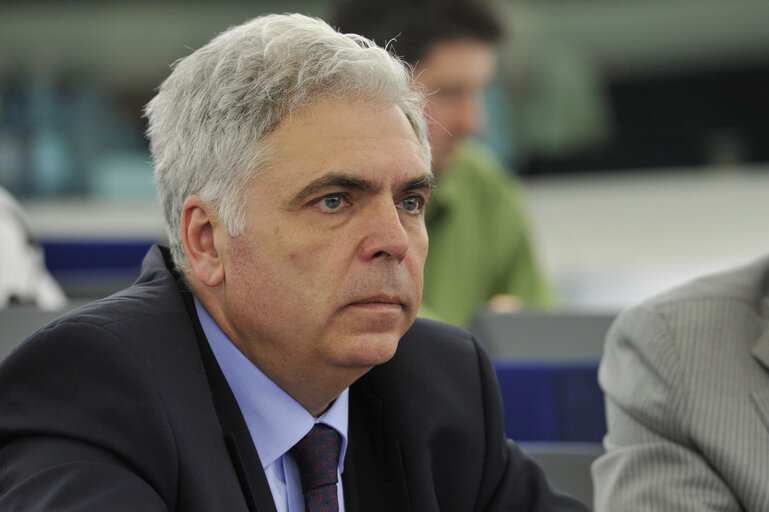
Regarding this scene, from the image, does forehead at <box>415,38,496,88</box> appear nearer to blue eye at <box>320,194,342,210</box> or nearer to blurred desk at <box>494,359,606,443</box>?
blurred desk at <box>494,359,606,443</box>

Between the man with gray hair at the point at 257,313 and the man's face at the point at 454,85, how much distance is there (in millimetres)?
1661

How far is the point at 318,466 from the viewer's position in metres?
1.34

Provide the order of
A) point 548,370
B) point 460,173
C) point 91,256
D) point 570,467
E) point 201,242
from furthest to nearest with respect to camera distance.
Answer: point 91,256 < point 460,173 < point 548,370 < point 570,467 < point 201,242

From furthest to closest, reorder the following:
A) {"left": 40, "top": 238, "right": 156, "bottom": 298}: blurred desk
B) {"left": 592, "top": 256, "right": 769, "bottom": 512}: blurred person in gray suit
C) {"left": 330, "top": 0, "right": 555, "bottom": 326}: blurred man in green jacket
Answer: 1. {"left": 40, "top": 238, "right": 156, "bottom": 298}: blurred desk
2. {"left": 330, "top": 0, "right": 555, "bottom": 326}: blurred man in green jacket
3. {"left": 592, "top": 256, "right": 769, "bottom": 512}: blurred person in gray suit

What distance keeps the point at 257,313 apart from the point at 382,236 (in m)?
0.18

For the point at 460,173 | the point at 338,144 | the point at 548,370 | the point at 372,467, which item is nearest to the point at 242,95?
the point at 338,144

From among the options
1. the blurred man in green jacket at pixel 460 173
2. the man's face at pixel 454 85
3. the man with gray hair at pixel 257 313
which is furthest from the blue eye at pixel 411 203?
the man's face at pixel 454 85

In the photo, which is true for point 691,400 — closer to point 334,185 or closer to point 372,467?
point 372,467

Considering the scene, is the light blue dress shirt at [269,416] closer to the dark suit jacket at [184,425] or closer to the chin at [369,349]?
the dark suit jacket at [184,425]

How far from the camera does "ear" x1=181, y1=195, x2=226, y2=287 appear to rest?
1.31 metres

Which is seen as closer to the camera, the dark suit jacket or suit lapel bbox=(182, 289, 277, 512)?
the dark suit jacket

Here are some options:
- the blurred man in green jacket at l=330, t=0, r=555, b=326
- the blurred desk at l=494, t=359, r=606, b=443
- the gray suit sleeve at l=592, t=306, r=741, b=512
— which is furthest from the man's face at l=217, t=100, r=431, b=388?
the blurred man in green jacket at l=330, t=0, r=555, b=326

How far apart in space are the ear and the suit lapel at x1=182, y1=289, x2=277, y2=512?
0.07m

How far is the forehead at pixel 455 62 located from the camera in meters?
3.03
